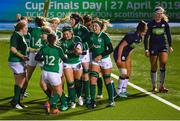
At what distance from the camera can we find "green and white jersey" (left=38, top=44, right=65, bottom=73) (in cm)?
1318

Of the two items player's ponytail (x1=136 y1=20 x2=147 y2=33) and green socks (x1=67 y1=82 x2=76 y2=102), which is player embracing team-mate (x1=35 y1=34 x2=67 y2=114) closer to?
green socks (x1=67 y1=82 x2=76 y2=102)

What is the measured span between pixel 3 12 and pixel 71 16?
49.1ft

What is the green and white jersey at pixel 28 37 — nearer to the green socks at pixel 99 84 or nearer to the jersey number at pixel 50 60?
the jersey number at pixel 50 60

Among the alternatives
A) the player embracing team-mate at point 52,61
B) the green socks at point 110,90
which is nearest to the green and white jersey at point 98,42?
the green socks at point 110,90

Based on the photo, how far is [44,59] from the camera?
522 inches

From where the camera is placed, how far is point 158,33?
1623 centimetres

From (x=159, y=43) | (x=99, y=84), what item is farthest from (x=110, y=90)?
(x=159, y=43)

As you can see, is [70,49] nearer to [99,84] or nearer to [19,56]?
[19,56]

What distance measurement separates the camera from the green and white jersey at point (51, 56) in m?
13.2

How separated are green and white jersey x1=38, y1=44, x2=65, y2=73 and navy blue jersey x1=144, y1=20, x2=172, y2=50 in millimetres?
3700

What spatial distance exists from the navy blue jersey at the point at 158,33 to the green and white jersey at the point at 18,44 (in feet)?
12.4

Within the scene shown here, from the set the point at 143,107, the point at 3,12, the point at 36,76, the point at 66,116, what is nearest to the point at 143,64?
the point at 36,76

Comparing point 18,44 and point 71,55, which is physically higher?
point 18,44

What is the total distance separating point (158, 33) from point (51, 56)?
4122mm
